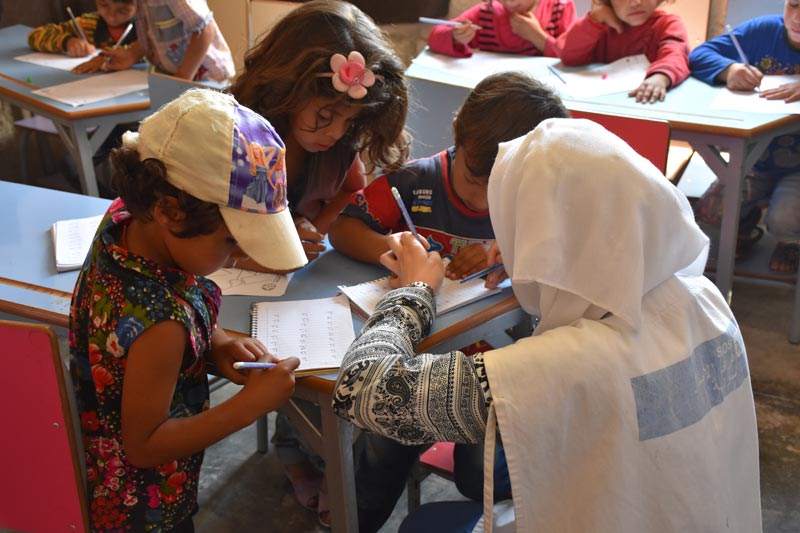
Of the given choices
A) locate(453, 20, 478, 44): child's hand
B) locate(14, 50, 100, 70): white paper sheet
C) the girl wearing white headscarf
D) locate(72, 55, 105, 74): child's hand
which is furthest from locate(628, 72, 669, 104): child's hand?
locate(14, 50, 100, 70): white paper sheet

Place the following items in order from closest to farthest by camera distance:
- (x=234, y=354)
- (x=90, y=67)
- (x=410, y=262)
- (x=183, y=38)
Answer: (x=234, y=354)
(x=410, y=262)
(x=183, y=38)
(x=90, y=67)

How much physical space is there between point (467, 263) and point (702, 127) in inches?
46.4

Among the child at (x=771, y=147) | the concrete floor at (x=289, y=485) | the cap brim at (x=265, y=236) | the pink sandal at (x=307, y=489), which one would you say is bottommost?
the concrete floor at (x=289, y=485)

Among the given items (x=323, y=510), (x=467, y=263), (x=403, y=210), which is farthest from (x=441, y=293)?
(x=323, y=510)

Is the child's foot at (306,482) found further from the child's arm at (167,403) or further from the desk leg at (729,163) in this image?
the desk leg at (729,163)

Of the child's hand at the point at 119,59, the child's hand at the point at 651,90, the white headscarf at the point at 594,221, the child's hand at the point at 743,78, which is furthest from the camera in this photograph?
the child's hand at the point at 119,59

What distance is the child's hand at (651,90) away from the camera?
2.68m

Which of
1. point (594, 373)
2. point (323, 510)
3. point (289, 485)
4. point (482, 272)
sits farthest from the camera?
point (289, 485)

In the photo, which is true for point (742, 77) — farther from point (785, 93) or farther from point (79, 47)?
point (79, 47)

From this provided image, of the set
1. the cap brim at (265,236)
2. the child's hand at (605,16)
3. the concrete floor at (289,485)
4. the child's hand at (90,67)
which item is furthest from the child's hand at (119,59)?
the cap brim at (265,236)

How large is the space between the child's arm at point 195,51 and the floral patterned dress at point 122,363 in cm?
197

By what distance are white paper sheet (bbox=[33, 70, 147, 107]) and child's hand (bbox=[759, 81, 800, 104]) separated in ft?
7.38

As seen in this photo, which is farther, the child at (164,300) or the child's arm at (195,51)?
the child's arm at (195,51)

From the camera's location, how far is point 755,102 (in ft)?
8.72
